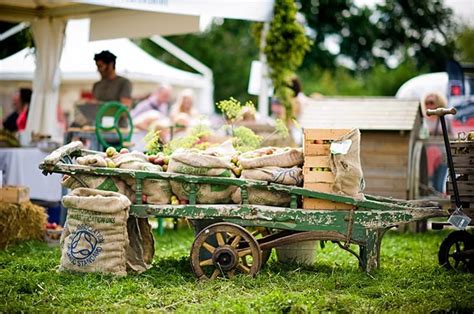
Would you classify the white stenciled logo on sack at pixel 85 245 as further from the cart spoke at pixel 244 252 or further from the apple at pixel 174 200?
the cart spoke at pixel 244 252

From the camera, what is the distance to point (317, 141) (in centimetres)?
651

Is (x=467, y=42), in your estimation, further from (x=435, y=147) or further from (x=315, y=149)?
(x=315, y=149)

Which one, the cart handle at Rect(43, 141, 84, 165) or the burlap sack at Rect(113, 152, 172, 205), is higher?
the cart handle at Rect(43, 141, 84, 165)

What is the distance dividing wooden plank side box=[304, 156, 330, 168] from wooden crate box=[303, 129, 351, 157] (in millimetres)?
24

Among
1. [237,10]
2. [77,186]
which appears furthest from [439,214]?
[237,10]

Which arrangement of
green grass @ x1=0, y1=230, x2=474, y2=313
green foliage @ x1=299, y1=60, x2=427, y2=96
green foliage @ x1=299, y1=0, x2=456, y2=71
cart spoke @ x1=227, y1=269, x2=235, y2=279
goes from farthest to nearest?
green foliage @ x1=299, y1=60, x2=427, y2=96 → green foliage @ x1=299, y1=0, x2=456, y2=71 → cart spoke @ x1=227, y1=269, x2=235, y2=279 → green grass @ x1=0, y1=230, x2=474, y2=313

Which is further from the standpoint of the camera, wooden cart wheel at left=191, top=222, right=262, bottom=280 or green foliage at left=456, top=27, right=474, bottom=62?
green foliage at left=456, top=27, right=474, bottom=62

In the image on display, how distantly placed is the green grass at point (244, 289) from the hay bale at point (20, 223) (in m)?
0.71

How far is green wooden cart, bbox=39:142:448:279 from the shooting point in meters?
6.36

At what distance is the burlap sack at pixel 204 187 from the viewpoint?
6.50 metres

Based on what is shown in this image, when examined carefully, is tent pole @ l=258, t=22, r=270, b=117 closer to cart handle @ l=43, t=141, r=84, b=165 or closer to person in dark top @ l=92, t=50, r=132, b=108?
person in dark top @ l=92, t=50, r=132, b=108

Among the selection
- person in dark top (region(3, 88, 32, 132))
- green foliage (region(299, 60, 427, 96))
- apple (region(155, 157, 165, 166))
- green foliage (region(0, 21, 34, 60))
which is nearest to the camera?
apple (region(155, 157, 165, 166))

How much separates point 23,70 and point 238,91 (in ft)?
43.5

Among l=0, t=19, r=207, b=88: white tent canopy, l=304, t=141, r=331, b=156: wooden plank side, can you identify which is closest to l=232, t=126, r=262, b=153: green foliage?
l=304, t=141, r=331, b=156: wooden plank side
